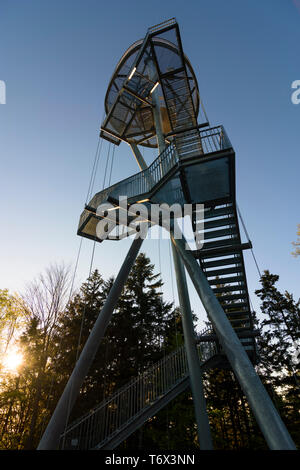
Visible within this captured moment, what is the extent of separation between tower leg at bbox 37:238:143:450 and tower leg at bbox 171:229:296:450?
126 inches

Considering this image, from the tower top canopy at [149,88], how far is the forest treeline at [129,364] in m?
9.34

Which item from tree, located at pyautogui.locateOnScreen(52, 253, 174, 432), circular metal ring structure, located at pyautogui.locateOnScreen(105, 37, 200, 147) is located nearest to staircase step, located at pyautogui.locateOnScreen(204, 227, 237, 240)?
circular metal ring structure, located at pyautogui.locateOnScreen(105, 37, 200, 147)

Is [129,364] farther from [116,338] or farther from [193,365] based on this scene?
[193,365]

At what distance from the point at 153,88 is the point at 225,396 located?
2417 cm

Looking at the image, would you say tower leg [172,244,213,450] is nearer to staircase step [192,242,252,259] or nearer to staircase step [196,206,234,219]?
staircase step [192,242,252,259]

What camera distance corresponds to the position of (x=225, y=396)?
20.1 m

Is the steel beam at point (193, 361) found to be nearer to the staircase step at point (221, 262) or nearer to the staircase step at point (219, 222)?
the staircase step at point (221, 262)

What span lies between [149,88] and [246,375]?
12.0m

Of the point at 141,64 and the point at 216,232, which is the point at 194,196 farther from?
the point at 141,64

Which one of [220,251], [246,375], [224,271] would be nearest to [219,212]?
[220,251]

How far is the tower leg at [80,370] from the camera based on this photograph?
5855 mm

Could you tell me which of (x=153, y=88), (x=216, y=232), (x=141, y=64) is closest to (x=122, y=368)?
(x=216, y=232)

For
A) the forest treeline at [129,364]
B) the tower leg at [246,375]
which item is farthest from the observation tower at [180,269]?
the forest treeline at [129,364]

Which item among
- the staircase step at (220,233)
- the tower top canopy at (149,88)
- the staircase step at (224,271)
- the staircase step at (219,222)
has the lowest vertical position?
the staircase step at (224,271)
